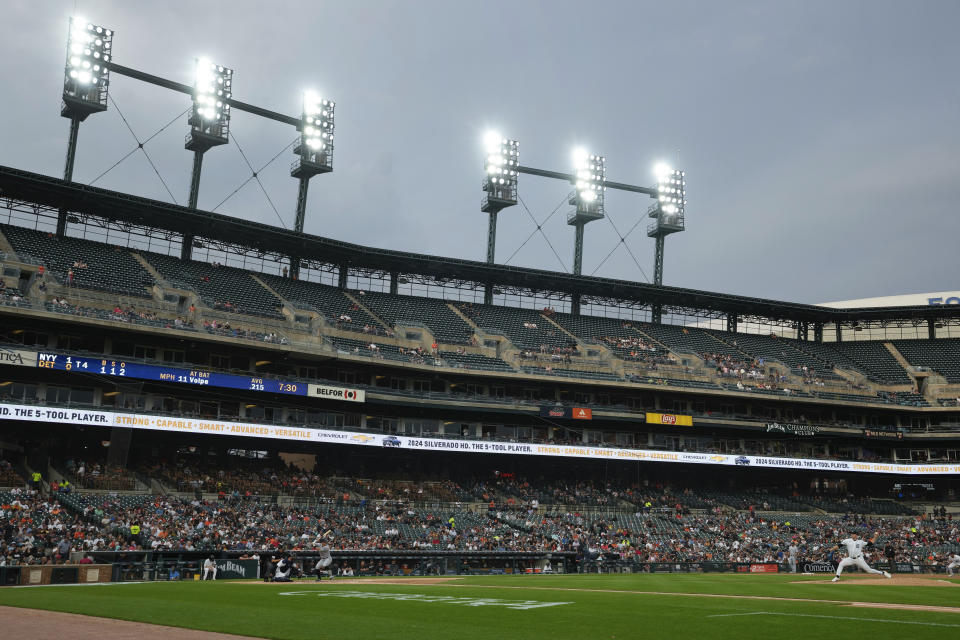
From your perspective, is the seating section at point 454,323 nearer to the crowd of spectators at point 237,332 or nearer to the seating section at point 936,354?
the seating section at point 936,354

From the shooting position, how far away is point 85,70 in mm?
53812

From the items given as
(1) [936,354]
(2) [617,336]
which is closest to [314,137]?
(2) [617,336]

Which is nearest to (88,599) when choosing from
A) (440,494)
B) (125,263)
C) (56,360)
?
(56,360)

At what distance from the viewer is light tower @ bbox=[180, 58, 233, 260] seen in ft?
188

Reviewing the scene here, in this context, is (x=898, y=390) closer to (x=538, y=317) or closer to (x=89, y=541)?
(x=538, y=317)

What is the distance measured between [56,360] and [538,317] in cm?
4006

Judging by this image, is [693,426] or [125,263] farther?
[693,426]

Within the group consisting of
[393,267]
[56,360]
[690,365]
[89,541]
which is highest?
[393,267]

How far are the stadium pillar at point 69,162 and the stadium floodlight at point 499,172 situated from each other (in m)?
31.0

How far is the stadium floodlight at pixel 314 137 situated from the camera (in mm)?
62406

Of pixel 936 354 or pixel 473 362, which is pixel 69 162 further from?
pixel 936 354

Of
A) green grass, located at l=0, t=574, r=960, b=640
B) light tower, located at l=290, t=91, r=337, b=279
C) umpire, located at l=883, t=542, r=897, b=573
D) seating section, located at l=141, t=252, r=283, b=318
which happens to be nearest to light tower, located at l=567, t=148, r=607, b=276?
light tower, located at l=290, t=91, r=337, b=279

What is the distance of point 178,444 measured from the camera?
1983 inches

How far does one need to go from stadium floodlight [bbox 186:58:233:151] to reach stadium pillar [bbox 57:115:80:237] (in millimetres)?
7146
